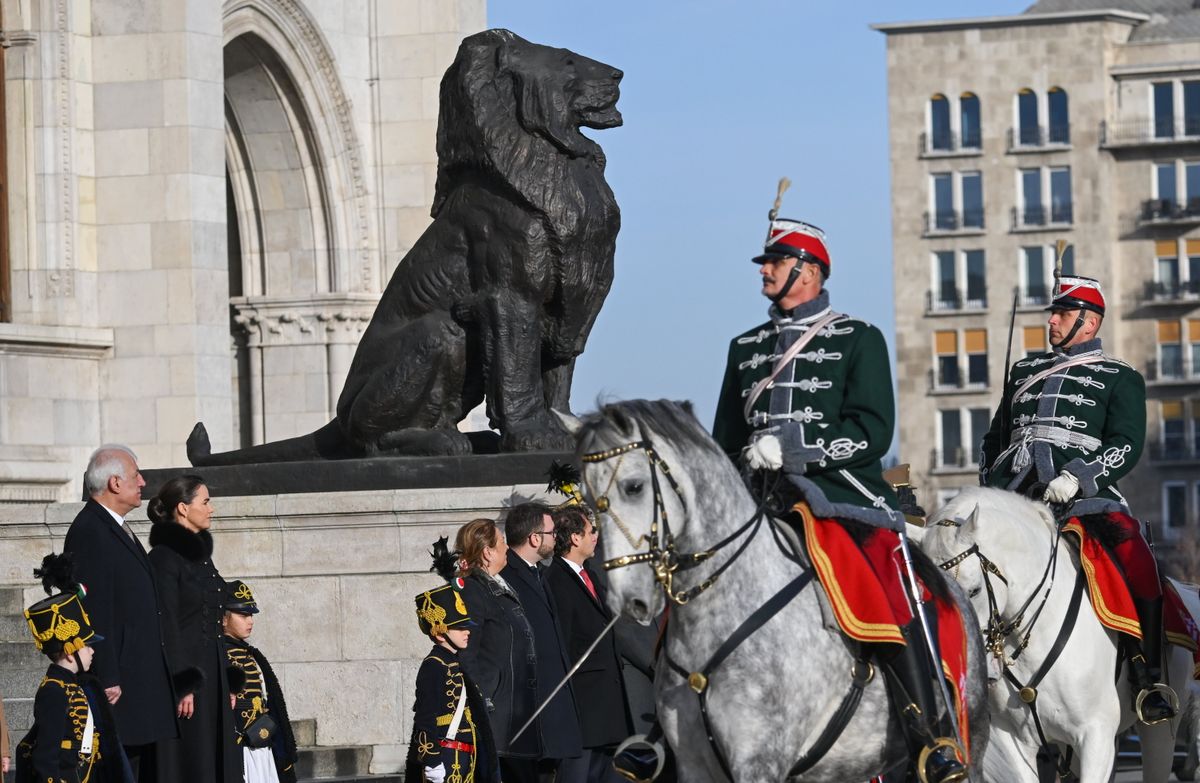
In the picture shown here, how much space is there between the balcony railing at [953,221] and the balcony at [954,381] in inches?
177

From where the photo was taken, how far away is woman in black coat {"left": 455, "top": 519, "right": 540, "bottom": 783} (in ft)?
35.7

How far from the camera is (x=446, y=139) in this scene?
14.9 meters

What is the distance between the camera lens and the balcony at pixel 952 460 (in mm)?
82375

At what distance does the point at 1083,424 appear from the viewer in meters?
11.6

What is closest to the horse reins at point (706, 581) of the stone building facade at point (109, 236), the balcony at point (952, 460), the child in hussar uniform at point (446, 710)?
the child in hussar uniform at point (446, 710)

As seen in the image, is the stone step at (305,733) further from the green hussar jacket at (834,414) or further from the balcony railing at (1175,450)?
the balcony railing at (1175,450)

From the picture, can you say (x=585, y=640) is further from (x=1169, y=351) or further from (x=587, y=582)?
(x=1169, y=351)

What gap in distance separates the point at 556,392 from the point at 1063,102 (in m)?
71.0

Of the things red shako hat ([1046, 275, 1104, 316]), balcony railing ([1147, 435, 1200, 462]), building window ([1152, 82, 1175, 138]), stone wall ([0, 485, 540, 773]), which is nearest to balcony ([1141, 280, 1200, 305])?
balcony railing ([1147, 435, 1200, 462])

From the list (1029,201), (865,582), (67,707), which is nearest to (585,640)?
(67,707)

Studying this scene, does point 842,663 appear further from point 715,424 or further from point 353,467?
point 353,467

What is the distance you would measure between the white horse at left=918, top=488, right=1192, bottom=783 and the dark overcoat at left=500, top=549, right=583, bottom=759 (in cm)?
173

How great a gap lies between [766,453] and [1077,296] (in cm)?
347

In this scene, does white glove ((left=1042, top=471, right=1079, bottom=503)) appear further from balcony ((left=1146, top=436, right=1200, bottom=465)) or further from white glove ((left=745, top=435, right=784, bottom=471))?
balcony ((left=1146, top=436, right=1200, bottom=465))
